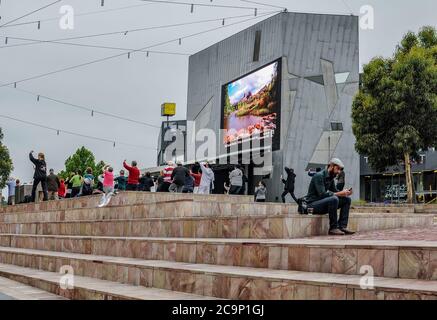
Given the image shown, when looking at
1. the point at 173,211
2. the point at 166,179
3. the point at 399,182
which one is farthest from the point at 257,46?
the point at 173,211

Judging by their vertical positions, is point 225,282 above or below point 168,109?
below

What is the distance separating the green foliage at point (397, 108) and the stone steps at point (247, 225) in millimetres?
17953

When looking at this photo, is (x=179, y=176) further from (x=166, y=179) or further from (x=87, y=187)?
(x=87, y=187)

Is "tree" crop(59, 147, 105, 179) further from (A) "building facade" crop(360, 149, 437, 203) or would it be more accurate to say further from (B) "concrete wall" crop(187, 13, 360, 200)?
(B) "concrete wall" crop(187, 13, 360, 200)

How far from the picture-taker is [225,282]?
640 cm

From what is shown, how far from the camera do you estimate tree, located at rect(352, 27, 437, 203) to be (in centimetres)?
2875

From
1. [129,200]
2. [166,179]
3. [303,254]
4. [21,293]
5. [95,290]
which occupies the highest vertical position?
[166,179]

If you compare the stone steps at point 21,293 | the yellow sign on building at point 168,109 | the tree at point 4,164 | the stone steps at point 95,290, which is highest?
Result: the yellow sign on building at point 168,109

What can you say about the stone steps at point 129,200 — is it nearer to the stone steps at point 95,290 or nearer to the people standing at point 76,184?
the people standing at point 76,184

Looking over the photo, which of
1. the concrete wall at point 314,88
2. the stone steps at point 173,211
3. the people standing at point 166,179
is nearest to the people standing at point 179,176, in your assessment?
the people standing at point 166,179

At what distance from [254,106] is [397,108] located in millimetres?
10819

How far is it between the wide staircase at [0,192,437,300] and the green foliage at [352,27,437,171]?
635 inches

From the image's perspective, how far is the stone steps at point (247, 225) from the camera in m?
9.03
